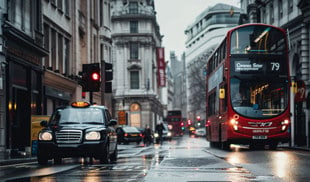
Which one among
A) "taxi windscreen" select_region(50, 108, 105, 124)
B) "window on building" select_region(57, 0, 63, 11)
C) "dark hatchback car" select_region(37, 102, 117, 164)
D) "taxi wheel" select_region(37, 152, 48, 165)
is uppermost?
"window on building" select_region(57, 0, 63, 11)

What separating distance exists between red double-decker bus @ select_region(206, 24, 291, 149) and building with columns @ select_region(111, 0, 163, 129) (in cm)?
6242

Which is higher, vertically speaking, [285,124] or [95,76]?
[95,76]

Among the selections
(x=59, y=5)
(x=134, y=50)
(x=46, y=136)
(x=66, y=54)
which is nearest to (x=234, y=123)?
(x=46, y=136)

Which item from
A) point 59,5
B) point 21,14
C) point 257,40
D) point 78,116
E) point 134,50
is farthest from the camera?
point 134,50

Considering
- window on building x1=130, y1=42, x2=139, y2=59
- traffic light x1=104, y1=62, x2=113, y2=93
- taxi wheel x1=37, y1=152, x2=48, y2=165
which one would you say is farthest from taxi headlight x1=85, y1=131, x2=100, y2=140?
window on building x1=130, y1=42, x2=139, y2=59

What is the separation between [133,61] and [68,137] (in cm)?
7376

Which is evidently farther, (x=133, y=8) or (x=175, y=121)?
(x=175, y=121)

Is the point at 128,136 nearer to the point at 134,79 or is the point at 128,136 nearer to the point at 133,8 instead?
the point at 134,79

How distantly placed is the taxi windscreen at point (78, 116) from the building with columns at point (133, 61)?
69779mm

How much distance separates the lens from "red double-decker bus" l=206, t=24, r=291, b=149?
82.1 feet

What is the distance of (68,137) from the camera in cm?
1638

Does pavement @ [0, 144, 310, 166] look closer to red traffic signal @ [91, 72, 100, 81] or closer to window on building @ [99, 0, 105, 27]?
red traffic signal @ [91, 72, 100, 81]

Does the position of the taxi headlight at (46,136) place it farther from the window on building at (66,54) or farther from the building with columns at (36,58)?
the window on building at (66,54)

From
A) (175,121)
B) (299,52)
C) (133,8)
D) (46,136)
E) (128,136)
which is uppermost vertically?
(133,8)
